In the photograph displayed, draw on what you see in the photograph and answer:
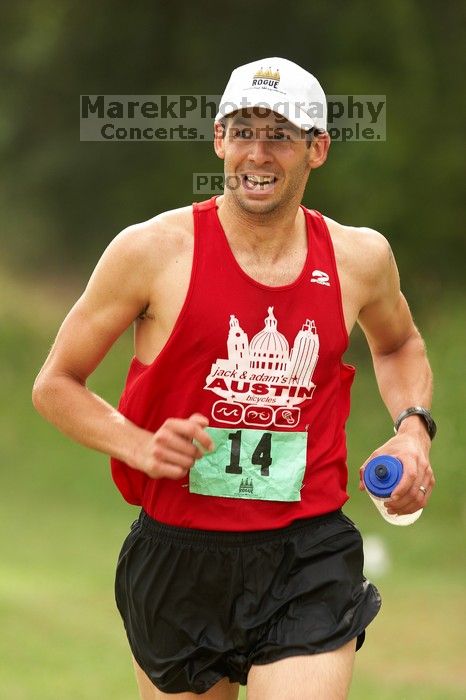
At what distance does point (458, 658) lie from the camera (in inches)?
313

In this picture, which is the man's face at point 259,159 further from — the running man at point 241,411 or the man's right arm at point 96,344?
the man's right arm at point 96,344

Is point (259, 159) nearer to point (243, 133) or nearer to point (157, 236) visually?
point (243, 133)

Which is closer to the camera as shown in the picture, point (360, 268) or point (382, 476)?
point (382, 476)

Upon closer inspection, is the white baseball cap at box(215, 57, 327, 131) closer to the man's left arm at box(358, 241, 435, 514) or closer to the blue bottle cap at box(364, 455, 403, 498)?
the man's left arm at box(358, 241, 435, 514)

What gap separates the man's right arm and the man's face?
0.28 metres

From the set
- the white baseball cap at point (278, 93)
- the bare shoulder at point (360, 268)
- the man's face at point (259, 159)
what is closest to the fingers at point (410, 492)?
the bare shoulder at point (360, 268)

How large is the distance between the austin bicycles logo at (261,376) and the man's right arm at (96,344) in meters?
0.25

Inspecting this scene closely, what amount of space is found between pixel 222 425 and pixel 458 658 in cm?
→ 489

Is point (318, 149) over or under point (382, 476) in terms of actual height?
over

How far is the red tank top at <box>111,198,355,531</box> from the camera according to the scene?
3488 millimetres

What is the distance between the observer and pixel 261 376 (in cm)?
352

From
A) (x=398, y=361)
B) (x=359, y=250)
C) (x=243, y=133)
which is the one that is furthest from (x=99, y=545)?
(x=243, y=133)

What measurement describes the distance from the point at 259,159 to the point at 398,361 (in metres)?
0.83

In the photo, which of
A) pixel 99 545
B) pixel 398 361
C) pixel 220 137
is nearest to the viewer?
pixel 220 137
